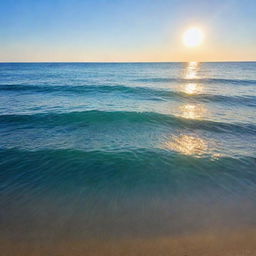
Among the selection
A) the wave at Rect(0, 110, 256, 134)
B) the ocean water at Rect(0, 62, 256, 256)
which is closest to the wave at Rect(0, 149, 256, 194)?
the ocean water at Rect(0, 62, 256, 256)

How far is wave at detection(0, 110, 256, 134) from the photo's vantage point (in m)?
8.68

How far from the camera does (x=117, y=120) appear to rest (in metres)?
9.71

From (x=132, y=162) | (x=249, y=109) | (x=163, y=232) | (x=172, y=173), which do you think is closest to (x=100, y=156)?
(x=132, y=162)

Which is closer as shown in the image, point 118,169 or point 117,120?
point 118,169

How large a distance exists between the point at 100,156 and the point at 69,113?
18.4 ft

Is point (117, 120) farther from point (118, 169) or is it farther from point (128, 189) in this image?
A: point (128, 189)

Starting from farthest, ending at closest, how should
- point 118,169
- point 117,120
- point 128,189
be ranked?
point 117,120 < point 118,169 < point 128,189

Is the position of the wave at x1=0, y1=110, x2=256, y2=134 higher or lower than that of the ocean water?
higher

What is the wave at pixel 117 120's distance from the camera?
8681 millimetres

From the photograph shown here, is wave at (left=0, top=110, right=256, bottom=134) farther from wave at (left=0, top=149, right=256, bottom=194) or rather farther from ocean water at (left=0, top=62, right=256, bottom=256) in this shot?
wave at (left=0, top=149, right=256, bottom=194)

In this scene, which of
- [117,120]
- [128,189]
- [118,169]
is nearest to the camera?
[128,189]

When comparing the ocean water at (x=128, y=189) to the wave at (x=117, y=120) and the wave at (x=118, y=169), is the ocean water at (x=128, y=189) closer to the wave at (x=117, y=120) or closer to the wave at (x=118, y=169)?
the wave at (x=118, y=169)

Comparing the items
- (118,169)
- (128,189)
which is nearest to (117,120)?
(118,169)

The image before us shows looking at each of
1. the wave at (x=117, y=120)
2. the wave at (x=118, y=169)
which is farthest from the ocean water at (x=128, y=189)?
the wave at (x=117, y=120)
